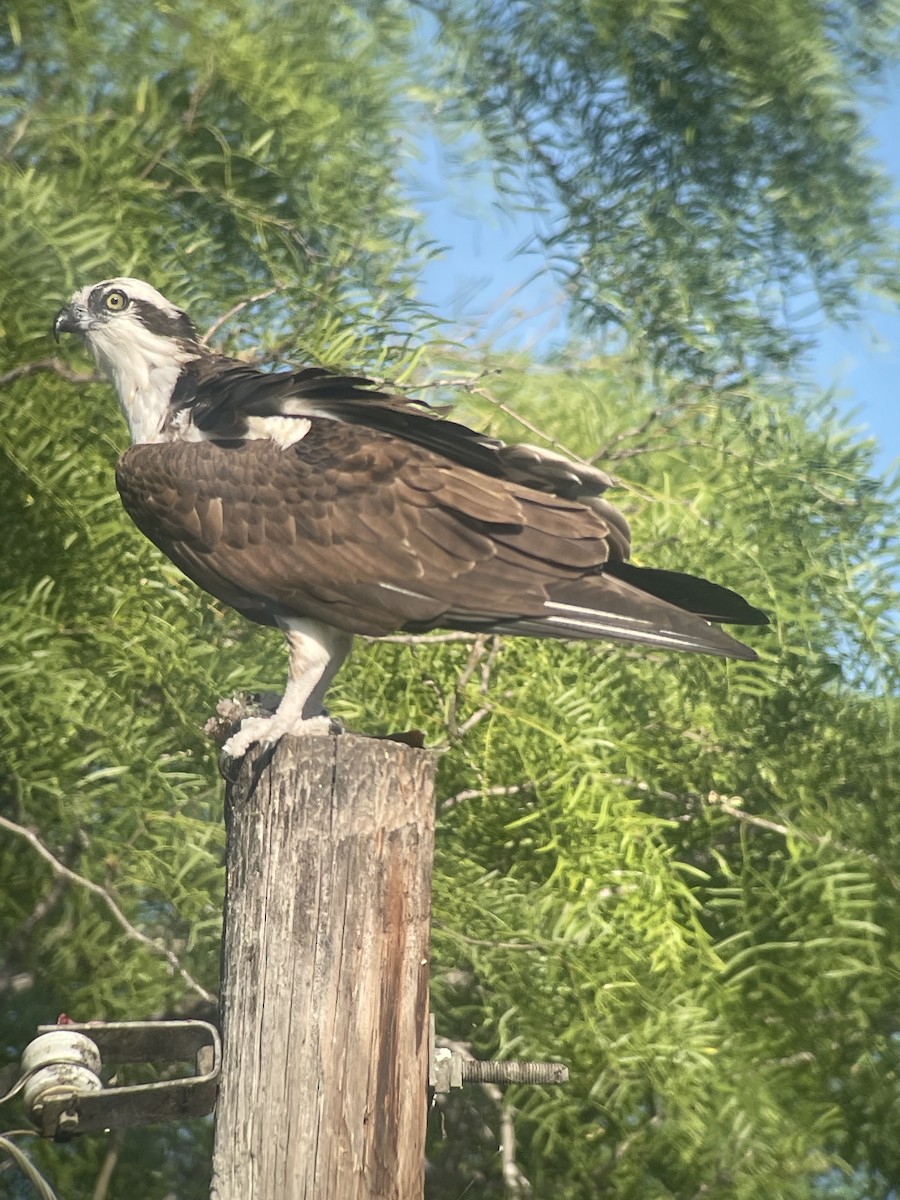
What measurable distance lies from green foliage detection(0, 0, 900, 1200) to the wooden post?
4.77 ft

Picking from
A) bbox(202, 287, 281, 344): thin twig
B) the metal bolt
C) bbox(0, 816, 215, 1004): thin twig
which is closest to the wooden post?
the metal bolt

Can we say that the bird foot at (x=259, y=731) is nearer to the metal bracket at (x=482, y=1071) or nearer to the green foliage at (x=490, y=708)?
the metal bracket at (x=482, y=1071)

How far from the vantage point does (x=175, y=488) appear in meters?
2.95

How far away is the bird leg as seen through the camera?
2727mm

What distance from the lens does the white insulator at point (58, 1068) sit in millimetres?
2242

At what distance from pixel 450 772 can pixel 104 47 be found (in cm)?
267

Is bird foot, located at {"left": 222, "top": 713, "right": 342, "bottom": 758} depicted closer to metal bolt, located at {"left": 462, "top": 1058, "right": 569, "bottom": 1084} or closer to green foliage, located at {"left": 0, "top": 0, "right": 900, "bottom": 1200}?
metal bolt, located at {"left": 462, "top": 1058, "right": 569, "bottom": 1084}

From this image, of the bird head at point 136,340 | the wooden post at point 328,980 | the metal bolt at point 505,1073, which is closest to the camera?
the wooden post at point 328,980

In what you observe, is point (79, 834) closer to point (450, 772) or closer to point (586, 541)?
point (450, 772)

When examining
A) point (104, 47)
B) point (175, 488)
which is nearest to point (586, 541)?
point (175, 488)

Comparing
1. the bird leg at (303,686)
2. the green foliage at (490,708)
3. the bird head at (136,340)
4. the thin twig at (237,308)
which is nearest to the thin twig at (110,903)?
the green foliage at (490,708)

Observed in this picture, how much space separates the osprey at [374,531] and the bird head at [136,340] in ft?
0.87

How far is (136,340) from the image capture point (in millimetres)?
3391

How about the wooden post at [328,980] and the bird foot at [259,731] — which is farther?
the bird foot at [259,731]
